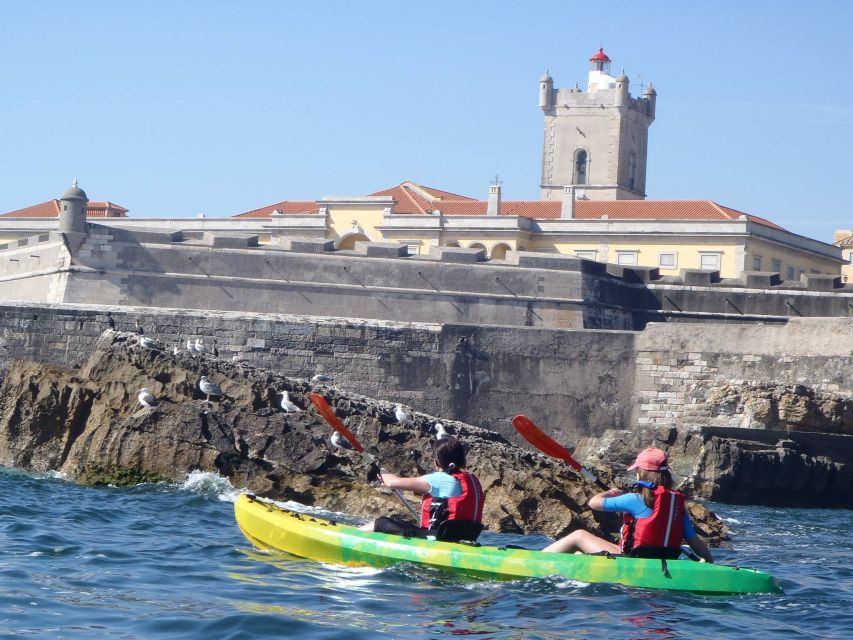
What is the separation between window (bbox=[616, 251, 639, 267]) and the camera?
52875mm

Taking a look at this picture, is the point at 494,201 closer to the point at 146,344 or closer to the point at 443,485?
the point at 146,344

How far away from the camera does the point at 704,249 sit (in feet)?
174

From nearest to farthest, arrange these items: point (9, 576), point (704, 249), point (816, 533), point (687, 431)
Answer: point (9, 576) → point (816, 533) → point (687, 431) → point (704, 249)

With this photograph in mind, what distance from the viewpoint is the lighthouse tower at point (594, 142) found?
70125 mm

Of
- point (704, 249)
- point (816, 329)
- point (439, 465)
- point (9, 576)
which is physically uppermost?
point (704, 249)

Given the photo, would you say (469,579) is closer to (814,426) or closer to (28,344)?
(814,426)

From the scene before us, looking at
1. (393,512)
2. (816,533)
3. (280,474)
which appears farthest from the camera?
(816,533)

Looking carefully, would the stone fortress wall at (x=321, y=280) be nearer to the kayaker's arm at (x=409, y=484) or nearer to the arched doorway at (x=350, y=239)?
the kayaker's arm at (x=409, y=484)

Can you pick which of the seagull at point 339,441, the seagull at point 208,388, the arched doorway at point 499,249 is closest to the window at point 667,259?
the arched doorway at point 499,249

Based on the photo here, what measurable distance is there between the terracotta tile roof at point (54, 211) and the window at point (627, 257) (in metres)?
20.8

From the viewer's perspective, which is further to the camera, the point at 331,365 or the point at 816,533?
the point at 331,365

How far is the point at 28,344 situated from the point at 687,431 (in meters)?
11.6

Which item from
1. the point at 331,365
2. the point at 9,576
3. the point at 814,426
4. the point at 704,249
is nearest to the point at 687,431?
the point at 814,426

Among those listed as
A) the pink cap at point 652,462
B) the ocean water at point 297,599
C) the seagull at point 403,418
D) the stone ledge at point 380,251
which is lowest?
the ocean water at point 297,599
